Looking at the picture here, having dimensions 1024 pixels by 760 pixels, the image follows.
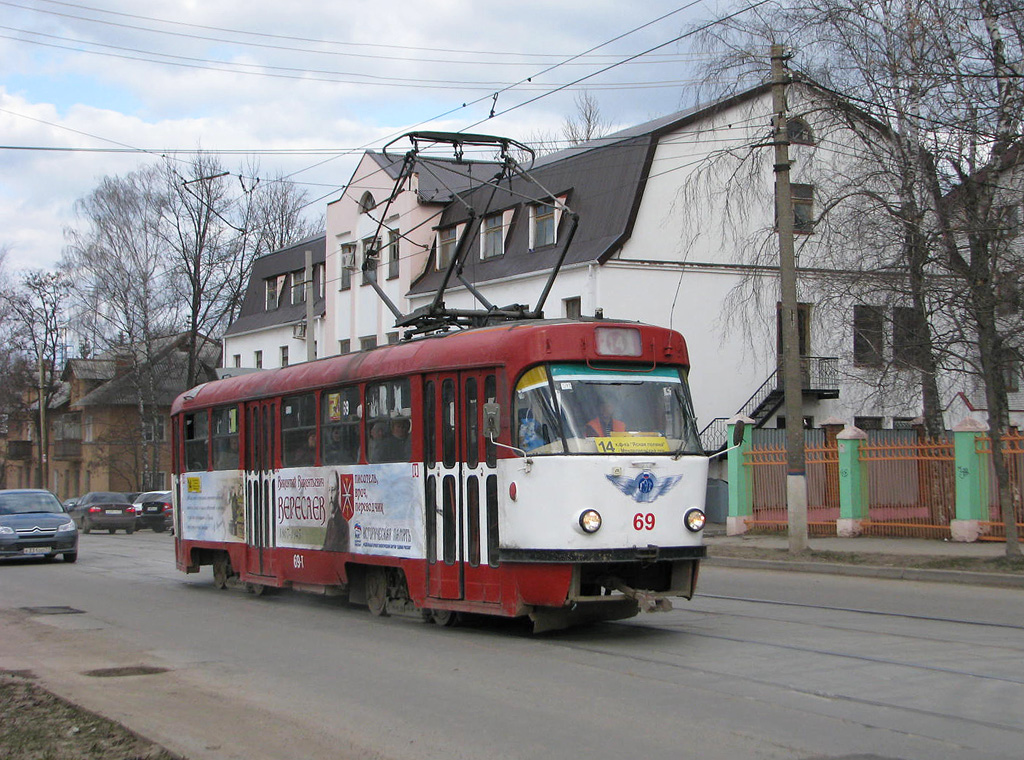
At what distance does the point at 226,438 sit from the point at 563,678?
9.39m

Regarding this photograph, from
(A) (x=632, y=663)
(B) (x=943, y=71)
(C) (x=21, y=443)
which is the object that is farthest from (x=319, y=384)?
(C) (x=21, y=443)

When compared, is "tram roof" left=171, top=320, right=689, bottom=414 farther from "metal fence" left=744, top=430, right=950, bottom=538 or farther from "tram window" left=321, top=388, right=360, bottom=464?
"metal fence" left=744, top=430, right=950, bottom=538

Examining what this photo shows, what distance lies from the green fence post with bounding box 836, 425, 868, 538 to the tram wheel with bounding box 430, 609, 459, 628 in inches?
512

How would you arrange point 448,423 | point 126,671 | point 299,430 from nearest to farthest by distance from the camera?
point 126,671
point 448,423
point 299,430

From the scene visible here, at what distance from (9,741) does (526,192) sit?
94.2 ft

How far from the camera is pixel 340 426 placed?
13586 millimetres

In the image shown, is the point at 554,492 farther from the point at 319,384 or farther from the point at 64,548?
the point at 64,548

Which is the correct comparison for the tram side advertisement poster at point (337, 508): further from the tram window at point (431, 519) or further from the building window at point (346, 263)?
the building window at point (346, 263)

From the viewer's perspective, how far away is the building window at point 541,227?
34094mm

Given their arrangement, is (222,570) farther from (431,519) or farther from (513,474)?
(513,474)

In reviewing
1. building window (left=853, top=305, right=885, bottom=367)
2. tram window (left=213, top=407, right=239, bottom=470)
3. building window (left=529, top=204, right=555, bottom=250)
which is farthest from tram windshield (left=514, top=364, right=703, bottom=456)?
building window (left=529, top=204, right=555, bottom=250)

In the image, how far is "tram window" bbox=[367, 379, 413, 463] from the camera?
1216 cm

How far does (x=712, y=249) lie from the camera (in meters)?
33.7

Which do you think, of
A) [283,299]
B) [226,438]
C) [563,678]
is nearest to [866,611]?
[563,678]
